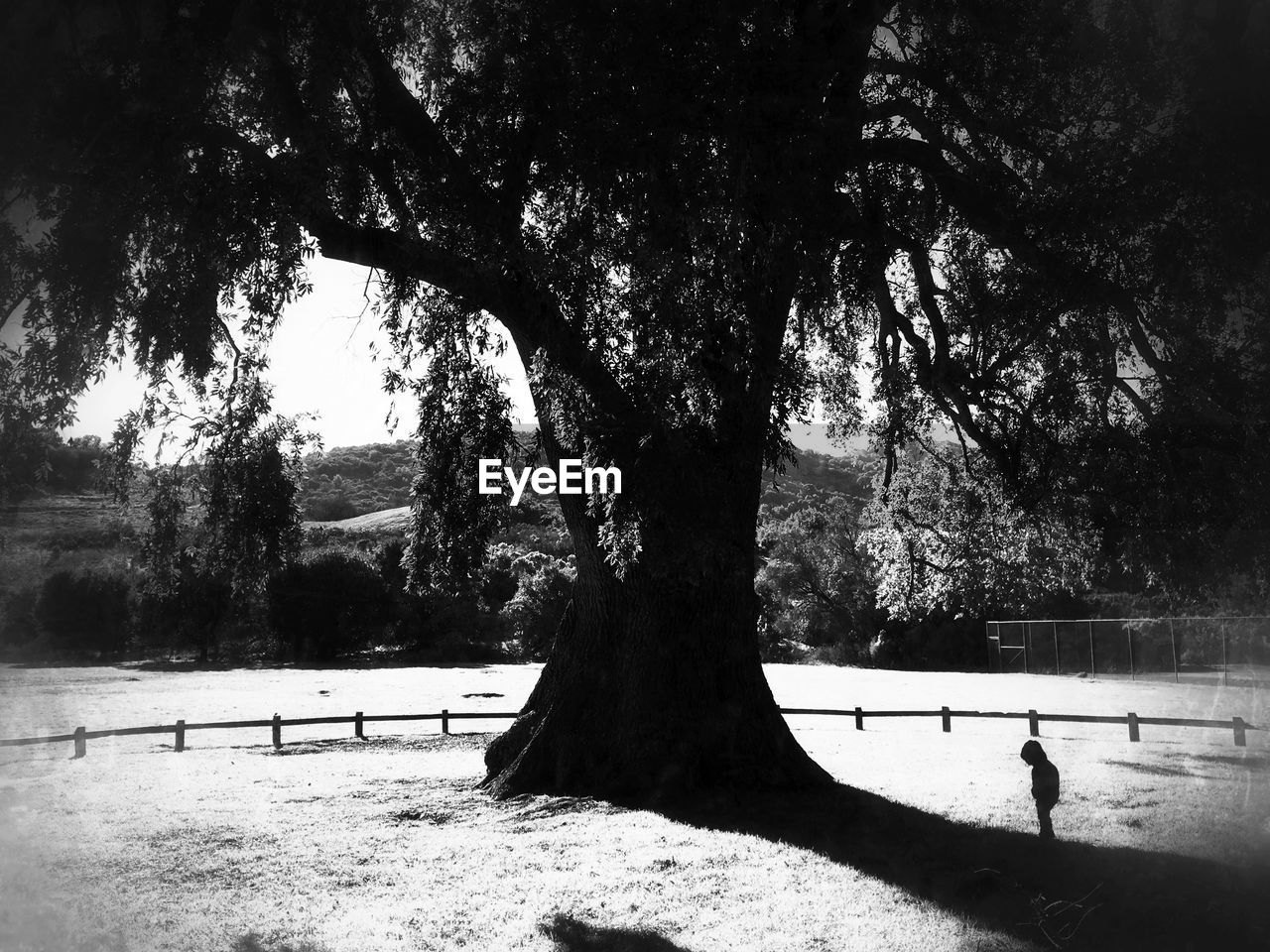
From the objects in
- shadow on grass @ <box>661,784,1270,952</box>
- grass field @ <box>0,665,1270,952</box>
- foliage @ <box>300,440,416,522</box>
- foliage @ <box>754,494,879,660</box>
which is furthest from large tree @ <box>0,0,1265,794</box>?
foliage @ <box>754,494,879,660</box>

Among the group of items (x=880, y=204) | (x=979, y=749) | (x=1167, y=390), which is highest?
(x=880, y=204)

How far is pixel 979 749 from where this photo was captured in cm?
1628

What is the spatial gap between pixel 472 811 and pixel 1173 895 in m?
7.71

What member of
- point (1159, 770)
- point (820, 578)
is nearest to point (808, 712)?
point (1159, 770)

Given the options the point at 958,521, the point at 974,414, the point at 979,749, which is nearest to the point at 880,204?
the point at 974,414

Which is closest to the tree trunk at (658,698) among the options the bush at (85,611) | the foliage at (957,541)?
the bush at (85,611)

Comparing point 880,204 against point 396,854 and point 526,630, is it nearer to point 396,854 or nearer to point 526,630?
point 396,854

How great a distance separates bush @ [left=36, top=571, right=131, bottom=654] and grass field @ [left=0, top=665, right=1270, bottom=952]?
46 centimetres

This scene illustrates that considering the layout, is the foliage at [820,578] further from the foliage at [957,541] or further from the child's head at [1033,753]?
the child's head at [1033,753]

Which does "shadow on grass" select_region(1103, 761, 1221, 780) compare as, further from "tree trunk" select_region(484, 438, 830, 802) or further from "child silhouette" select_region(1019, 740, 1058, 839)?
"tree trunk" select_region(484, 438, 830, 802)

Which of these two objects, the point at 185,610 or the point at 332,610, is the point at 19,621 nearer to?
the point at 185,610

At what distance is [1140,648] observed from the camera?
24.1 metres

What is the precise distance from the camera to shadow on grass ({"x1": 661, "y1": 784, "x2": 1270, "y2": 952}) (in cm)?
588

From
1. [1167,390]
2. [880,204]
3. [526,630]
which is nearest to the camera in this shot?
[880,204]
